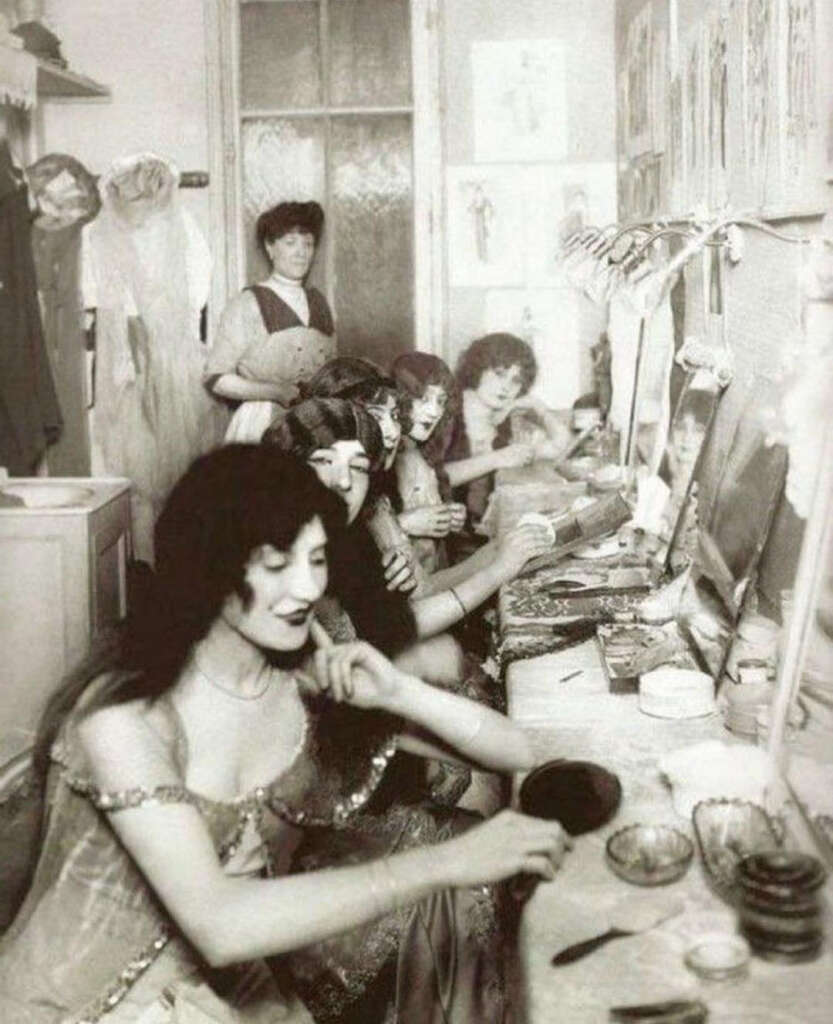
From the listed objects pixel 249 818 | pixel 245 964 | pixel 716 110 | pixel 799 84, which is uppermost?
pixel 716 110

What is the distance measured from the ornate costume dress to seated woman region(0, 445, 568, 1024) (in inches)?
106

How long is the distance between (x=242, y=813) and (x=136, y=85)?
3.53 meters

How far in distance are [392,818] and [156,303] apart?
2.99 meters

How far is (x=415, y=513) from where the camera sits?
321cm

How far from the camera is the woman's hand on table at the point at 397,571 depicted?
2633 mm

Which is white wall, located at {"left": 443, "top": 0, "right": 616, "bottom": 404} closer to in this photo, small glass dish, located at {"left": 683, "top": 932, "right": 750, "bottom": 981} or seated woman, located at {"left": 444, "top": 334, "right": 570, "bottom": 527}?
seated woman, located at {"left": 444, "top": 334, "right": 570, "bottom": 527}

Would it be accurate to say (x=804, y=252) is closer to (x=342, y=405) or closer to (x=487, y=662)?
(x=342, y=405)

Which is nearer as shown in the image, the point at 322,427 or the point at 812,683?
the point at 812,683

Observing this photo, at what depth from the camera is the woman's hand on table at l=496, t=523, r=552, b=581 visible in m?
2.59

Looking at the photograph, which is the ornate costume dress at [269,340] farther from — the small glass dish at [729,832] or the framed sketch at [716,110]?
the small glass dish at [729,832]

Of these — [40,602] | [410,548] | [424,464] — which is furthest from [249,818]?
[40,602]

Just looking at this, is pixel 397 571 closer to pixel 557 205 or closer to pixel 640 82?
pixel 640 82

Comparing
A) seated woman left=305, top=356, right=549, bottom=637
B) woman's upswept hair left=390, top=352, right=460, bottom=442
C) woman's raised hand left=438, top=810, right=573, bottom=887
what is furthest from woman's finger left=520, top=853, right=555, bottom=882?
woman's upswept hair left=390, top=352, right=460, bottom=442

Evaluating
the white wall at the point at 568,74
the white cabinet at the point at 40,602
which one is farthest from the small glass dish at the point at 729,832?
the white wall at the point at 568,74
